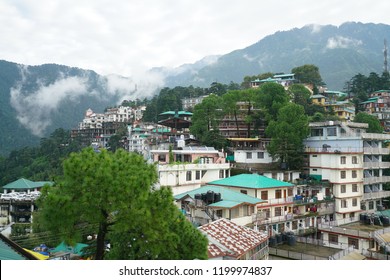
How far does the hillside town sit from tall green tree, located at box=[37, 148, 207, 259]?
3.24 m

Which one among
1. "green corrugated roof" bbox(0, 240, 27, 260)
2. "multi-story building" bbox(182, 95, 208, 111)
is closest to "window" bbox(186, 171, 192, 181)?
"green corrugated roof" bbox(0, 240, 27, 260)

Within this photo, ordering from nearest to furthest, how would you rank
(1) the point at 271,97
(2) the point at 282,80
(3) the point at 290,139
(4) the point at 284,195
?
(4) the point at 284,195
(3) the point at 290,139
(1) the point at 271,97
(2) the point at 282,80

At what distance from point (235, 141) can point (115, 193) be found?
26213 millimetres

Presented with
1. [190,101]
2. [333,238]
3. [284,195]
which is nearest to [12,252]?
[284,195]

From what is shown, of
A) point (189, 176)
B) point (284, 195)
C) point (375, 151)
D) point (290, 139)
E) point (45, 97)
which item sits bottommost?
point (284, 195)

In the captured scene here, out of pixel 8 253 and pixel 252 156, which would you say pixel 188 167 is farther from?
pixel 8 253

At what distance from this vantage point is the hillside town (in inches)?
695

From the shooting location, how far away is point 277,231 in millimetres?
21562

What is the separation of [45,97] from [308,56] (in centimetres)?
10411

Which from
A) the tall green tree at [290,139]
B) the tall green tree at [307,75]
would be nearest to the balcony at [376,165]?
the tall green tree at [290,139]

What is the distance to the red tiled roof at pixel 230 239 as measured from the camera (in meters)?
10.5

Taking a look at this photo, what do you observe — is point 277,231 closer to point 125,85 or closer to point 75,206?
point 75,206

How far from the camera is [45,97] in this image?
93000 millimetres

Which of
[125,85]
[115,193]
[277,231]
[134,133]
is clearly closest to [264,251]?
[115,193]
